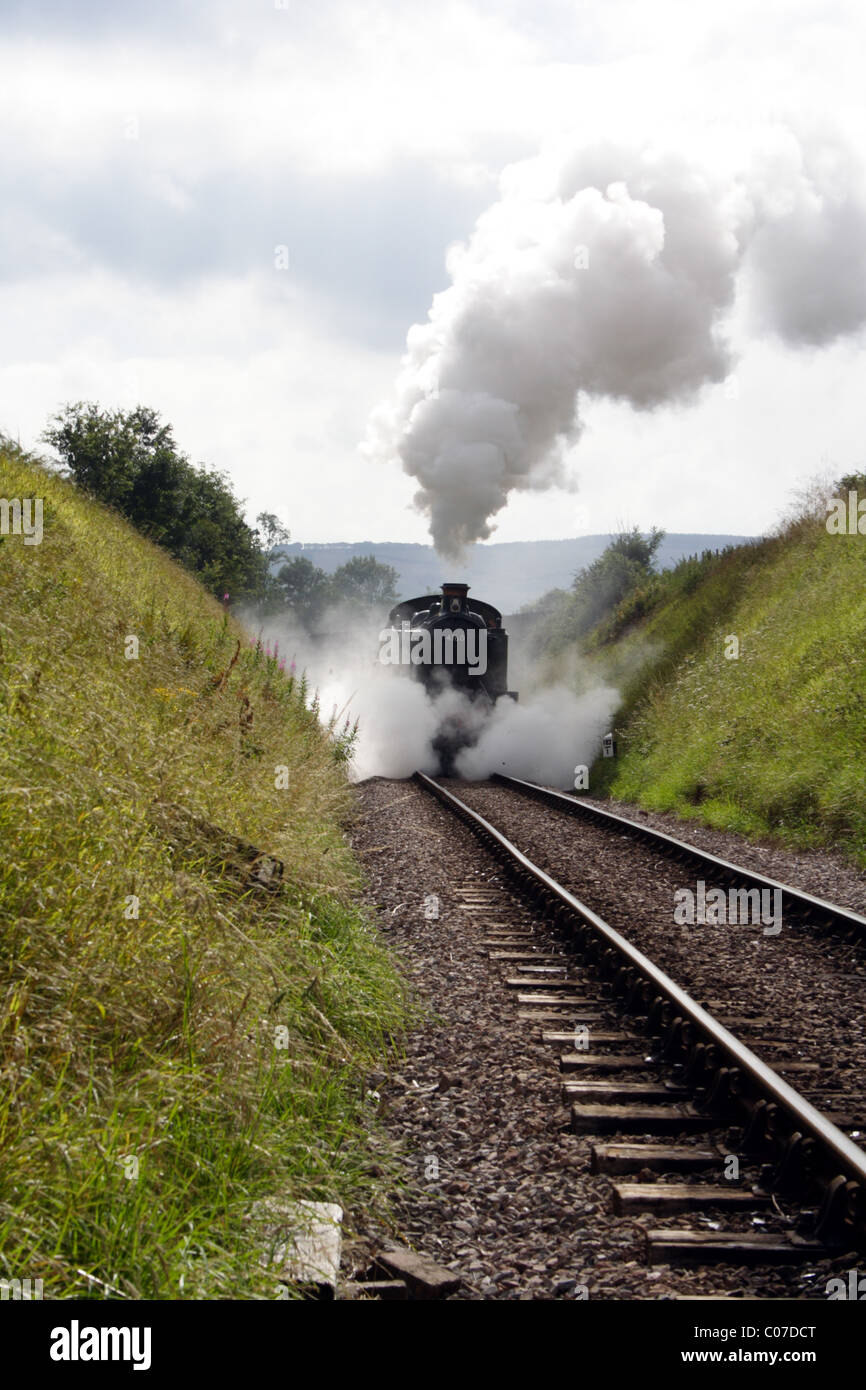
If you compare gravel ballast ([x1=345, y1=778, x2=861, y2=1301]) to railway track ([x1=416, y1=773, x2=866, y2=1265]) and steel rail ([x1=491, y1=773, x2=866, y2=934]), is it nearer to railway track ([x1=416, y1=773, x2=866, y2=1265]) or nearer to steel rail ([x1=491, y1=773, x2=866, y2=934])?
railway track ([x1=416, y1=773, x2=866, y2=1265])

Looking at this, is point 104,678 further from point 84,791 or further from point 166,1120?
point 166,1120

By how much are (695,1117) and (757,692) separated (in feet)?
45.3

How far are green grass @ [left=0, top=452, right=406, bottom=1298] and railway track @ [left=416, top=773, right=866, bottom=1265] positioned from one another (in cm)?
92

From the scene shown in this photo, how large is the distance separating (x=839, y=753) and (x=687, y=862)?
3.57 m

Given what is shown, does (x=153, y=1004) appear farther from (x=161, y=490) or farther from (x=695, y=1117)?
(x=161, y=490)

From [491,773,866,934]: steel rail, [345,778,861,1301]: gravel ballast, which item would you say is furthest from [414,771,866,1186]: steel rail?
[491,773,866,934]: steel rail

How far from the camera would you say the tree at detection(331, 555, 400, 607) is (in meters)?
177

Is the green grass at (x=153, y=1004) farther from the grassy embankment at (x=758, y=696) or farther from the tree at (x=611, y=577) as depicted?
the tree at (x=611, y=577)

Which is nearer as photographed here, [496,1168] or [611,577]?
[496,1168]

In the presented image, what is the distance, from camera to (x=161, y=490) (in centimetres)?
3694

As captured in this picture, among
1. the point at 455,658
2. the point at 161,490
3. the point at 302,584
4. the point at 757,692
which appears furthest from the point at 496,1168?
the point at 302,584

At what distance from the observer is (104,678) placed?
6594 mm

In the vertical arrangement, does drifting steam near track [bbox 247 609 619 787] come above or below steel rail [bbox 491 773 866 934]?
above
